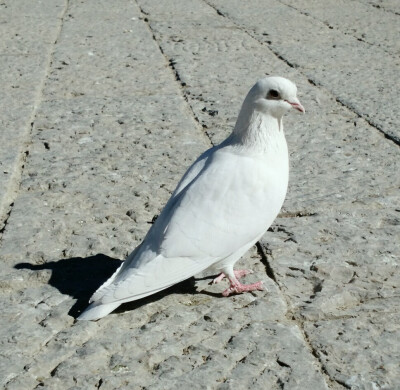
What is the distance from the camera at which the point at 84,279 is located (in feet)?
8.13

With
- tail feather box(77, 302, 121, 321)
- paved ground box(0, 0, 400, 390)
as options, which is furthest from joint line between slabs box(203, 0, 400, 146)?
tail feather box(77, 302, 121, 321)

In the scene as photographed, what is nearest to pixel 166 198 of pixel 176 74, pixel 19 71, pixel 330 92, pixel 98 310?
pixel 98 310

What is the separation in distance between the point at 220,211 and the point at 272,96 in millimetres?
442

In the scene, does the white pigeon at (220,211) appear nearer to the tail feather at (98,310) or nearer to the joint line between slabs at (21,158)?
the tail feather at (98,310)

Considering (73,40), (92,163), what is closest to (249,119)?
(92,163)

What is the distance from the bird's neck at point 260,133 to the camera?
2.35 meters

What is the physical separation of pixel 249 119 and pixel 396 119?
1963 millimetres

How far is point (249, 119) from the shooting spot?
2379 millimetres

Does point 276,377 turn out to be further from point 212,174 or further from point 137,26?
point 137,26

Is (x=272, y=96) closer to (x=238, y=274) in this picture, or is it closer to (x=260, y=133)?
(x=260, y=133)

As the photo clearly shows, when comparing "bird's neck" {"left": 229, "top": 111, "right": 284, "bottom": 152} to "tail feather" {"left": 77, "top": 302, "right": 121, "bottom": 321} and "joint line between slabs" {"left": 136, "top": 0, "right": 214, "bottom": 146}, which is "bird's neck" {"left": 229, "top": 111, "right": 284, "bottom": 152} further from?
"joint line between slabs" {"left": 136, "top": 0, "right": 214, "bottom": 146}

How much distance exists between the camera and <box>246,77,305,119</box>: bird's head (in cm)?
232

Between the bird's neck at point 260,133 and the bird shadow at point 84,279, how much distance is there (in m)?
0.53

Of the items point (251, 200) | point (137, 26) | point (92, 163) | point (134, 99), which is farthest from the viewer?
point (137, 26)
